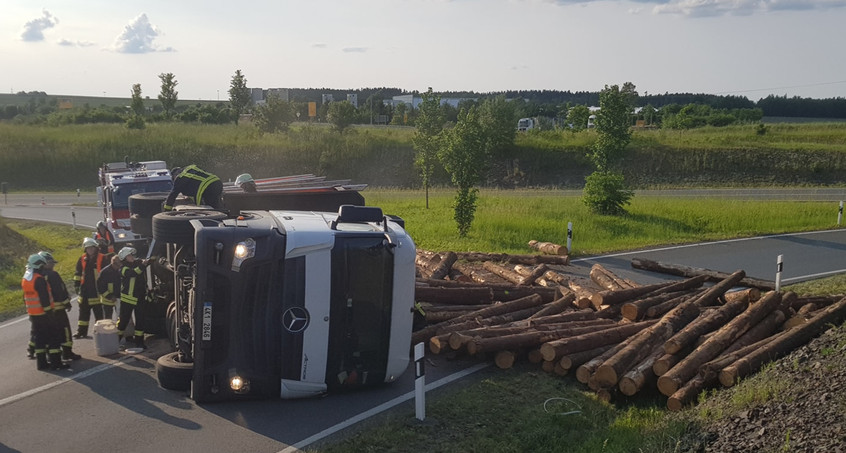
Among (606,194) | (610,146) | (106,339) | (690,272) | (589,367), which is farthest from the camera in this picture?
(606,194)

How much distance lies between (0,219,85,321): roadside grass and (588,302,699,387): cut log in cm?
1267

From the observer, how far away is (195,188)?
11.0 metres

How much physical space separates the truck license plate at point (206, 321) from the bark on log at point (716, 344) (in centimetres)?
558

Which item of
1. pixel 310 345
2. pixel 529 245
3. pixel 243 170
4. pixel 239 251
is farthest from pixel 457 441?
pixel 243 170

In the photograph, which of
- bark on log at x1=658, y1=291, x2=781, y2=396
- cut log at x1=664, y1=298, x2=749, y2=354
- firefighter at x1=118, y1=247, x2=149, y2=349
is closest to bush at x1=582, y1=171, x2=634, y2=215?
cut log at x1=664, y1=298, x2=749, y2=354

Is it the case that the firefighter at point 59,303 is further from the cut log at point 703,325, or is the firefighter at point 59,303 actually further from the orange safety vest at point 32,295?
the cut log at point 703,325

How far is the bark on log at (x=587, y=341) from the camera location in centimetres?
998

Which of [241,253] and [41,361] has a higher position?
[241,253]

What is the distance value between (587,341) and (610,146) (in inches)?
686

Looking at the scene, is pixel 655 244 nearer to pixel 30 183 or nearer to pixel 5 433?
pixel 5 433

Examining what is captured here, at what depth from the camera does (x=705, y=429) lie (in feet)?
24.4

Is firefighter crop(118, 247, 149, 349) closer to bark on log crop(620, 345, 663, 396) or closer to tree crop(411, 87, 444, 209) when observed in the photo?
bark on log crop(620, 345, 663, 396)

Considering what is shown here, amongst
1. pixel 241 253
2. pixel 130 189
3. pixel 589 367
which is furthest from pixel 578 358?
pixel 130 189

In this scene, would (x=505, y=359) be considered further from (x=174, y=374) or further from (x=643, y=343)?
(x=174, y=374)
